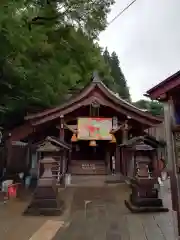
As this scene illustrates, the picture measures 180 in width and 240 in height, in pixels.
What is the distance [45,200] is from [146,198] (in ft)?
12.3

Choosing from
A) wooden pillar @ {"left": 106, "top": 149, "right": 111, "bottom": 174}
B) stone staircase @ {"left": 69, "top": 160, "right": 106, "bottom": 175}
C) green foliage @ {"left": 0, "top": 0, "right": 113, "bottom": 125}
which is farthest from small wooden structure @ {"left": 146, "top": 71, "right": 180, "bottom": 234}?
wooden pillar @ {"left": 106, "top": 149, "right": 111, "bottom": 174}

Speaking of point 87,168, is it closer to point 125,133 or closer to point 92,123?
point 92,123

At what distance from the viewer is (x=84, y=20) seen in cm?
1953

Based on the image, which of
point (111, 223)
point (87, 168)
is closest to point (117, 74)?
point (87, 168)

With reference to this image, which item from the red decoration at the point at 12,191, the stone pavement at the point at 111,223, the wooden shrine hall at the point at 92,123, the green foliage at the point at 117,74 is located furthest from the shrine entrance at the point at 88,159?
the green foliage at the point at 117,74

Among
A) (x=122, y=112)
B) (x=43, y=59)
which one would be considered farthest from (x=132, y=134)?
(x=43, y=59)

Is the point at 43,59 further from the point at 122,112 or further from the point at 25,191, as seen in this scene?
the point at 25,191

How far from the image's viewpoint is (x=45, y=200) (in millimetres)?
9195

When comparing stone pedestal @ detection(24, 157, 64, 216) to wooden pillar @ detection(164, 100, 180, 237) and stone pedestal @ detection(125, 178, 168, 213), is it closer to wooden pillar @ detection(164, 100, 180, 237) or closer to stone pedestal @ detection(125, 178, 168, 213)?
stone pedestal @ detection(125, 178, 168, 213)

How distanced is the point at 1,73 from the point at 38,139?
287 inches

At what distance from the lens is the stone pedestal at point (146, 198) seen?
9109 mm

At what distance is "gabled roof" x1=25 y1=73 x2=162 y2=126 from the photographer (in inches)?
637

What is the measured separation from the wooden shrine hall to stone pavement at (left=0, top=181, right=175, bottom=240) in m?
6.23

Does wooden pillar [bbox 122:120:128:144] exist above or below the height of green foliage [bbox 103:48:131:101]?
below
